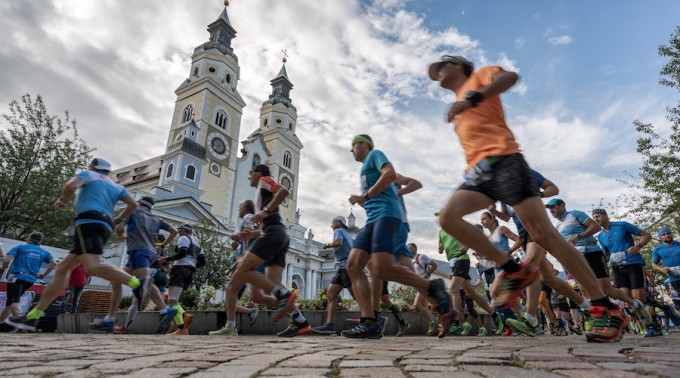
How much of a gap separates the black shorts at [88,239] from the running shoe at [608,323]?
15.8 ft

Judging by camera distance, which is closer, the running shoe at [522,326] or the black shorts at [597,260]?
the running shoe at [522,326]

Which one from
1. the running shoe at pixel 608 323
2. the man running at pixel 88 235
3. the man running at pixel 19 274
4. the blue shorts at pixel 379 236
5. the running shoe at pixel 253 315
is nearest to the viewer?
the running shoe at pixel 608 323

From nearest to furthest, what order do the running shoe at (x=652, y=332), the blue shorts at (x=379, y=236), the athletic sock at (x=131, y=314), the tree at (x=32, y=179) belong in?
the blue shorts at (x=379, y=236) < the running shoe at (x=652, y=332) < the athletic sock at (x=131, y=314) < the tree at (x=32, y=179)

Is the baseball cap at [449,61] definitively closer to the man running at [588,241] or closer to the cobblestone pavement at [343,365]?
the cobblestone pavement at [343,365]

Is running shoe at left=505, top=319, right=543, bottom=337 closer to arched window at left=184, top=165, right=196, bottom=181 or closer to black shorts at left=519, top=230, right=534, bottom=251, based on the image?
black shorts at left=519, top=230, right=534, bottom=251

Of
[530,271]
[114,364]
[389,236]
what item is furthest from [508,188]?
[114,364]

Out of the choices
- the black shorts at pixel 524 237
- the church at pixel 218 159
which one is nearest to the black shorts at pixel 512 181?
the black shorts at pixel 524 237

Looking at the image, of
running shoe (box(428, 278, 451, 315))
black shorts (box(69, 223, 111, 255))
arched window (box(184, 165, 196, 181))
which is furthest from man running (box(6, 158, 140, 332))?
arched window (box(184, 165, 196, 181))

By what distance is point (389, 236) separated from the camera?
392cm

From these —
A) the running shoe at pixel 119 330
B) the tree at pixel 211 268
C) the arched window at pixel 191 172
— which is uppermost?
the arched window at pixel 191 172

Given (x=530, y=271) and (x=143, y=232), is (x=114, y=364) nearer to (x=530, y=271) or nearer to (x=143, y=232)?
(x=530, y=271)

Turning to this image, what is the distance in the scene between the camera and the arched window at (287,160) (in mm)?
62781

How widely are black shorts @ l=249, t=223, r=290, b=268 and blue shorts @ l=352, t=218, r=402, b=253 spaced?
1027 mm

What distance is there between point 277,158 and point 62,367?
196ft
